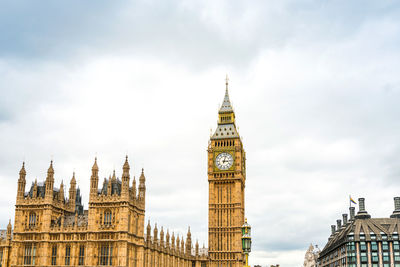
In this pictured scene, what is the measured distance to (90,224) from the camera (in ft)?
311

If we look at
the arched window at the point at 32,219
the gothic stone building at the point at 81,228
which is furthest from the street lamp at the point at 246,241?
the arched window at the point at 32,219

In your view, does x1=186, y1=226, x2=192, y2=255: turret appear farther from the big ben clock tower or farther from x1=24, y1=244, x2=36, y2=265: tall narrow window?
x1=24, y1=244, x2=36, y2=265: tall narrow window

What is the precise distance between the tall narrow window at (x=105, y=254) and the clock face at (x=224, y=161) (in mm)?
57070

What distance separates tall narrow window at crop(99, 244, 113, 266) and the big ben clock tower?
158 ft

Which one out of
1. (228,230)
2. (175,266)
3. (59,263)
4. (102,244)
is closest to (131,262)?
(102,244)

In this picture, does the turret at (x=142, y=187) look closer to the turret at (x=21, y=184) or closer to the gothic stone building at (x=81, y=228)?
the gothic stone building at (x=81, y=228)

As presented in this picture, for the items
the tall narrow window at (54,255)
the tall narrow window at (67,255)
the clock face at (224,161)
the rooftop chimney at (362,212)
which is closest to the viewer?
the tall narrow window at (67,255)

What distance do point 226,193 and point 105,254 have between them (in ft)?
181

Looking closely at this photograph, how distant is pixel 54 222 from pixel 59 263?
28.7 feet

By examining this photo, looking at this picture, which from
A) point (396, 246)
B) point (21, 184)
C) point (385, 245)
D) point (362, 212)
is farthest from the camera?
point (362, 212)

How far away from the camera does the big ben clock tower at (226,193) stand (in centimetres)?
13550

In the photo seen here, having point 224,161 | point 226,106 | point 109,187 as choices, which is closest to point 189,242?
point 224,161

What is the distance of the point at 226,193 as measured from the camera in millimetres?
142125

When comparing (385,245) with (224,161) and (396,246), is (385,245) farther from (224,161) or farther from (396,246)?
(224,161)
